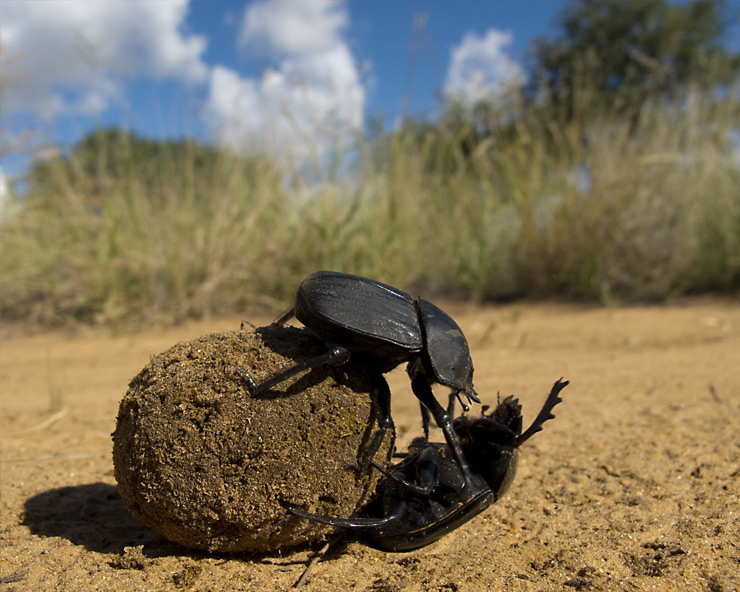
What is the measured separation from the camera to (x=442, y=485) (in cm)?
179

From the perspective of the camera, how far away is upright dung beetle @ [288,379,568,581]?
1729 mm

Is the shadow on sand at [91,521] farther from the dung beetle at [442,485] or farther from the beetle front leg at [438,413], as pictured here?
the beetle front leg at [438,413]

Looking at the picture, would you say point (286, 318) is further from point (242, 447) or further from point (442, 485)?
point (442, 485)

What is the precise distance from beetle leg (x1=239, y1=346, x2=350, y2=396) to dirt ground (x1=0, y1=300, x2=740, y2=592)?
0.50m

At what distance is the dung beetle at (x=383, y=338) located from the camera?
5.37 ft

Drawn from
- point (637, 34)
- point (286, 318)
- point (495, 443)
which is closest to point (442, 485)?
point (495, 443)

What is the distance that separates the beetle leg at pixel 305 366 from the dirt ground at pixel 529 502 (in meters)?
0.50

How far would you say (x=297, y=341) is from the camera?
5.83 ft

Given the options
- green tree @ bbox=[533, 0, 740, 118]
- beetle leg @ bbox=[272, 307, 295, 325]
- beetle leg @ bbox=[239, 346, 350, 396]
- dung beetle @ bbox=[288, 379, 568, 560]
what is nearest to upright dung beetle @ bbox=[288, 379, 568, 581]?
dung beetle @ bbox=[288, 379, 568, 560]

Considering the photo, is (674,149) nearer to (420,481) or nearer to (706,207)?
(706,207)

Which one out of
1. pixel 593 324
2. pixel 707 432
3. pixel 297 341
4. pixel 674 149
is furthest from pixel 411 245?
pixel 297 341

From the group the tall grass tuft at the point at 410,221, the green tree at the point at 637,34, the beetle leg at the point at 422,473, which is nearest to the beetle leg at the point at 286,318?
the beetle leg at the point at 422,473

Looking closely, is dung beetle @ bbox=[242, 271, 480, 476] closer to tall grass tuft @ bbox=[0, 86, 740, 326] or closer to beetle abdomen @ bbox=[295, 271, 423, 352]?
beetle abdomen @ bbox=[295, 271, 423, 352]

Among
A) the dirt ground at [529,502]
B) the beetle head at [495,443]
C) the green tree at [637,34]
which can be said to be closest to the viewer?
the dirt ground at [529,502]
